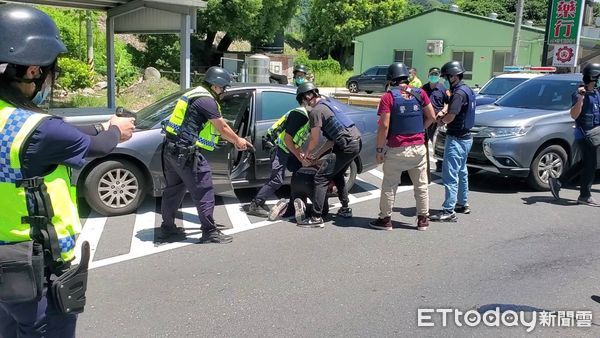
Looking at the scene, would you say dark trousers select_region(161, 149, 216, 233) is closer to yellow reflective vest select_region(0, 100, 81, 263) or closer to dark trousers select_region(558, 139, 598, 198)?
yellow reflective vest select_region(0, 100, 81, 263)

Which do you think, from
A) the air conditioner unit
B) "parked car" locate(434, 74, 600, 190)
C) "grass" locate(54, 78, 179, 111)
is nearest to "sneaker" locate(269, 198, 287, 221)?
"parked car" locate(434, 74, 600, 190)

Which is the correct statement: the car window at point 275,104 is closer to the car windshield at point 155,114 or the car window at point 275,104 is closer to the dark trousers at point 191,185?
the car windshield at point 155,114

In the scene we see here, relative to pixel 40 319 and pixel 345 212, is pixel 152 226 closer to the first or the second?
pixel 345 212

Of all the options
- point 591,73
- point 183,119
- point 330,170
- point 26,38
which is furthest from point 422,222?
point 26,38

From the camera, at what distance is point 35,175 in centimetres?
210

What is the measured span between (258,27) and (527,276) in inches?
1245

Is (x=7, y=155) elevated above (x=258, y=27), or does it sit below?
below

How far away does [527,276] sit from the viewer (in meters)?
4.68

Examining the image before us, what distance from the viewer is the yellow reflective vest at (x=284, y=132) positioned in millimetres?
6121

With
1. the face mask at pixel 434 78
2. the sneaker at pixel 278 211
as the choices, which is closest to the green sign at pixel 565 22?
the face mask at pixel 434 78

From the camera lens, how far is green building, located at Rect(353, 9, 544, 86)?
Answer: 93.1 feet

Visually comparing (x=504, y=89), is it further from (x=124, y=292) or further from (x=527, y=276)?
(x=124, y=292)

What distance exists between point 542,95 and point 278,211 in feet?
16.2

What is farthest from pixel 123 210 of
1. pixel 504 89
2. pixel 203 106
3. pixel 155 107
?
pixel 504 89
